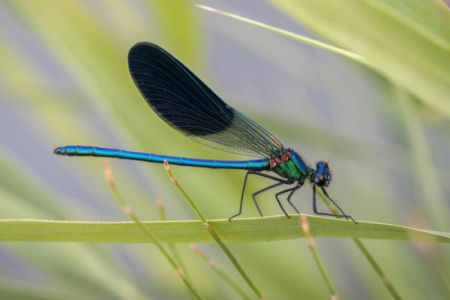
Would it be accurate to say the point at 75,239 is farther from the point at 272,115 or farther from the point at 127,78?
the point at 272,115

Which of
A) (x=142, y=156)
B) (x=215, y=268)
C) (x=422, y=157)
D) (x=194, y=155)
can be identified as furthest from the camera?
(x=194, y=155)

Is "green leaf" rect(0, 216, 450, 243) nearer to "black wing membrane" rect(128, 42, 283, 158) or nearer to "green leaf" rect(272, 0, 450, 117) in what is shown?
"green leaf" rect(272, 0, 450, 117)

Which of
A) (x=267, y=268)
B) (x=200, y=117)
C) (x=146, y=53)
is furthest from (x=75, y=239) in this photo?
(x=267, y=268)

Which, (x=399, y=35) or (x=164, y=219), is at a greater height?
(x=399, y=35)

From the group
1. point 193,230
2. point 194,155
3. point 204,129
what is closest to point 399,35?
point 193,230

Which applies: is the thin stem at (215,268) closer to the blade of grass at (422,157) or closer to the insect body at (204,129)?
the insect body at (204,129)

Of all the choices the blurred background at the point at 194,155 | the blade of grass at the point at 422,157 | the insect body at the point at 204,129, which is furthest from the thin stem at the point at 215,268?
the blade of grass at the point at 422,157

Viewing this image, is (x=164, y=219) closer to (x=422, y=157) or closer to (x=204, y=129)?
(x=204, y=129)
